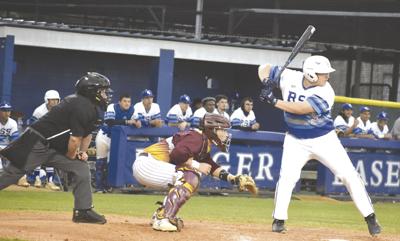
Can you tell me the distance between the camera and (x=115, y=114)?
14.6 m

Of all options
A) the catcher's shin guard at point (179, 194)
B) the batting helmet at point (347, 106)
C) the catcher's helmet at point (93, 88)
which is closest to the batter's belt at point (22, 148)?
the catcher's helmet at point (93, 88)

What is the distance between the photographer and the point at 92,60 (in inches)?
781

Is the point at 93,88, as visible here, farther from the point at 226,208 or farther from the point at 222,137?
the point at 226,208

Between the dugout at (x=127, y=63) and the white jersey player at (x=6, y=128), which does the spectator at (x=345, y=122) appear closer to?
the dugout at (x=127, y=63)

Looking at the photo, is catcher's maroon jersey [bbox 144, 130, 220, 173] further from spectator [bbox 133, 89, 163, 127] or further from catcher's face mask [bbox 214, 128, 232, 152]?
spectator [bbox 133, 89, 163, 127]

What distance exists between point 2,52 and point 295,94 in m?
8.95

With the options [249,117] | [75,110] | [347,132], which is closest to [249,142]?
[249,117]

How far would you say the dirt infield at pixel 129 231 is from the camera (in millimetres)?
7676

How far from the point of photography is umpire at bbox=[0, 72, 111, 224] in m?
8.08

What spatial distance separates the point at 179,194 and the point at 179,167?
30 centimetres

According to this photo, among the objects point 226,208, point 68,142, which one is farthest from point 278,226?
point 226,208

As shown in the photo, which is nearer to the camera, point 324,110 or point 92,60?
point 324,110

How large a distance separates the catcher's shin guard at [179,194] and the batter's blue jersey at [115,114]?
6359 mm

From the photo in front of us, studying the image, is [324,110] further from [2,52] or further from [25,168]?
[2,52]
